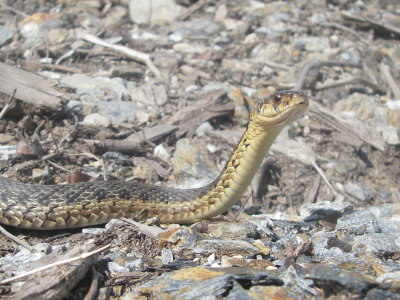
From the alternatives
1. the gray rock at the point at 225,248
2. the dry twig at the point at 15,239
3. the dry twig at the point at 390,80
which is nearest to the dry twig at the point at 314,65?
the dry twig at the point at 390,80

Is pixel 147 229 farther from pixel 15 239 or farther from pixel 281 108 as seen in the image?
pixel 281 108

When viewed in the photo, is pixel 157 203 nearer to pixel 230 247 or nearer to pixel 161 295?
pixel 230 247

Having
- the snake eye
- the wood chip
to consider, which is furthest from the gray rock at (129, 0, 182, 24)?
the snake eye

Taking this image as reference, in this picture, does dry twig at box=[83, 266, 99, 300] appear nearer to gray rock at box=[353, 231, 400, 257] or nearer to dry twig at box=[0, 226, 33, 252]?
dry twig at box=[0, 226, 33, 252]

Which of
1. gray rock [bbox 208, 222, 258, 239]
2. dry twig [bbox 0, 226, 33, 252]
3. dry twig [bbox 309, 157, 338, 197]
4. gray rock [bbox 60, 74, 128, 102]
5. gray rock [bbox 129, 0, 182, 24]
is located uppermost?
gray rock [bbox 129, 0, 182, 24]

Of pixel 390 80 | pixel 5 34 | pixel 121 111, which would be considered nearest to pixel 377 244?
pixel 121 111

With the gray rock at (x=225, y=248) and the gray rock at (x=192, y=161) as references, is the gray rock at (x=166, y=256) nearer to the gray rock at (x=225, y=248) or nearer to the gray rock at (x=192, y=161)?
the gray rock at (x=225, y=248)

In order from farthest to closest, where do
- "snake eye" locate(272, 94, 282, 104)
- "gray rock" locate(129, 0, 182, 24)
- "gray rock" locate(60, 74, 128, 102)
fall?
"gray rock" locate(129, 0, 182, 24) < "gray rock" locate(60, 74, 128, 102) < "snake eye" locate(272, 94, 282, 104)
